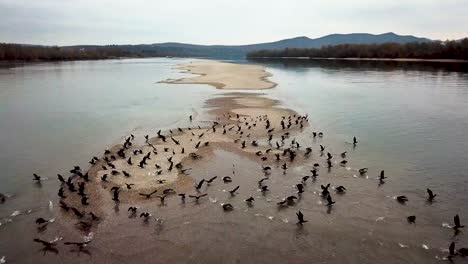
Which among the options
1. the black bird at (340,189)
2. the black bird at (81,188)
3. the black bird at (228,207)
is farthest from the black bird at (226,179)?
the black bird at (81,188)

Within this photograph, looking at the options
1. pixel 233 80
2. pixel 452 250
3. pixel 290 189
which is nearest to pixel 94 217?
pixel 290 189

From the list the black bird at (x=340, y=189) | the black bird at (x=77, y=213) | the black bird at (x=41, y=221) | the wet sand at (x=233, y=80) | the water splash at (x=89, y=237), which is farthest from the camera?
the wet sand at (x=233, y=80)

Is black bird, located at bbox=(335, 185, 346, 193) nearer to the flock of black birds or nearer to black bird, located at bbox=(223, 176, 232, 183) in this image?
the flock of black birds

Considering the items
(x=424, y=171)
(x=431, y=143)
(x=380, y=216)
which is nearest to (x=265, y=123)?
(x=431, y=143)

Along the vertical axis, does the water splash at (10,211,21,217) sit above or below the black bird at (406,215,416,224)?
below

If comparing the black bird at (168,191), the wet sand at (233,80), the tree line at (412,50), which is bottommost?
the black bird at (168,191)

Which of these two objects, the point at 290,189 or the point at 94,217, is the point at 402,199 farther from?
the point at 94,217

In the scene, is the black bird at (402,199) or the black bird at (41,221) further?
the black bird at (402,199)

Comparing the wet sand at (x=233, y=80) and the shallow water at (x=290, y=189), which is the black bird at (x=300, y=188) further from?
the wet sand at (x=233, y=80)

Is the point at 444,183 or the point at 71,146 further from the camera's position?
the point at 71,146

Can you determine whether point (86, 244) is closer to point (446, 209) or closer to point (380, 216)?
point (380, 216)

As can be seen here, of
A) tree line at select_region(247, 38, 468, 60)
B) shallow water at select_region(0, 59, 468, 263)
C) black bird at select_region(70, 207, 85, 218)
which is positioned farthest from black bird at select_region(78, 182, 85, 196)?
tree line at select_region(247, 38, 468, 60)
